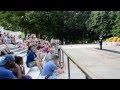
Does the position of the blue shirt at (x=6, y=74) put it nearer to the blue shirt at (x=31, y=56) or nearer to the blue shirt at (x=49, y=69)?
the blue shirt at (x=49, y=69)

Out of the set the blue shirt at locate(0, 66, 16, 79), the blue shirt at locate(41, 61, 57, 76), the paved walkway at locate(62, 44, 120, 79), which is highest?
the blue shirt at locate(0, 66, 16, 79)

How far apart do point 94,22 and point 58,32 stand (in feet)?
3.91

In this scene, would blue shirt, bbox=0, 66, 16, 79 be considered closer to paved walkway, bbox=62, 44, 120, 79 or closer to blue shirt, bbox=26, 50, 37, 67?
paved walkway, bbox=62, 44, 120, 79

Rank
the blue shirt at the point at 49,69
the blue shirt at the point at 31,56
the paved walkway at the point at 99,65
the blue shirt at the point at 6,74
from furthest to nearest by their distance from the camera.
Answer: the blue shirt at the point at 31,56, the paved walkway at the point at 99,65, the blue shirt at the point at 49,69, the blue shirt at the point at 6,74

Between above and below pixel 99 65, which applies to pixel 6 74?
above

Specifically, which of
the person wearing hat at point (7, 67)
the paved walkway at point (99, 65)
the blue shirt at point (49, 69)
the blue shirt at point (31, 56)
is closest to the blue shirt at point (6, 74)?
the person wearing hat at point (7, 67)

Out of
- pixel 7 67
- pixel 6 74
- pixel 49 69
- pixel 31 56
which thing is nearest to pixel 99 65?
pixel 31 56

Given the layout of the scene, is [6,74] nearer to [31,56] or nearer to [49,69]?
[49,69]

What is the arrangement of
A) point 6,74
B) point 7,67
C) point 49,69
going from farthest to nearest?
point 49,69 → point 7,67 → point 6,74

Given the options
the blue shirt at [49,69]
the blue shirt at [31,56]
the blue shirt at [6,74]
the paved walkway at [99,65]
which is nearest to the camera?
the blue shirt at [6,74]

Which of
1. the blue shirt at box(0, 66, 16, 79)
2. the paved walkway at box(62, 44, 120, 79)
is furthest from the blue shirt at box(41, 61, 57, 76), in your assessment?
the blue shirt at box(0, 66, 16, 79)

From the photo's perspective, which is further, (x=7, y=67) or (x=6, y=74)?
(x=7, y=67)
